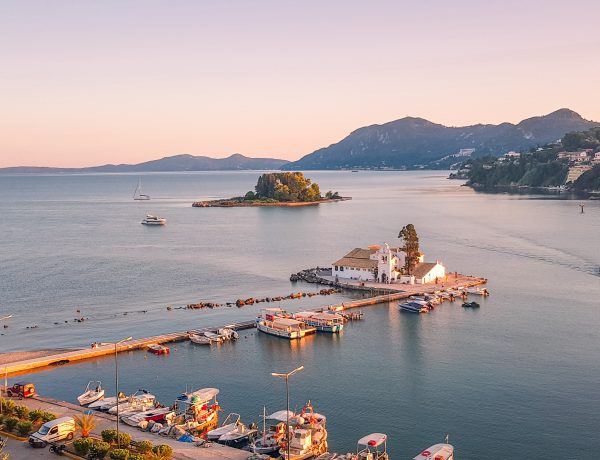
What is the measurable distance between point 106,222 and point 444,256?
93.5 meters

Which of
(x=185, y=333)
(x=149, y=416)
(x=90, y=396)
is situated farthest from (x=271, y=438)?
(x=185, y=333)

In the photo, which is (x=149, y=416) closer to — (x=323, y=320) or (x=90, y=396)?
(x=90, y=396)

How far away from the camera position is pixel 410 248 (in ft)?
250

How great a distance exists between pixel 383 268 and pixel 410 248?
3.96m

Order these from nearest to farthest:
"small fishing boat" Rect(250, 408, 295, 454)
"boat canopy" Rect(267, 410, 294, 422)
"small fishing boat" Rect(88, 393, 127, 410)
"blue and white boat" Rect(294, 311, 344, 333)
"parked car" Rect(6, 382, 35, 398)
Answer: "small fishing boat" Rect(250, 408, 295, 454), "boat canopy" Rect(267, 410, 294, 422), "small fishing boat" Rect(88, 393, 127, 410), "parked car" Rect(6, 382, 35, 398), "blue and white boat" Rect(294, 311, 344, 333)

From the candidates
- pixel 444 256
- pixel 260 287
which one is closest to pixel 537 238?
pixel 444 256

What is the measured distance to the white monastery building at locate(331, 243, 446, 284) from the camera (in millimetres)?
76375

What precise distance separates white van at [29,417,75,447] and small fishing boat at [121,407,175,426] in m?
4.28

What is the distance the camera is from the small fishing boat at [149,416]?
3619 centimetres

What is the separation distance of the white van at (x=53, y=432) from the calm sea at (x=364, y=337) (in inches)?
386

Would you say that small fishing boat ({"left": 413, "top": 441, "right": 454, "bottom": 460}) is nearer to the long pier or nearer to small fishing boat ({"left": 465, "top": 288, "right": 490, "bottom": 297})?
the long pier

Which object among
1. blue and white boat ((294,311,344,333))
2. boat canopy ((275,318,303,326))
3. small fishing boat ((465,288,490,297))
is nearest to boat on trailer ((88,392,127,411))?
boat canopy ((275,318,303,326))

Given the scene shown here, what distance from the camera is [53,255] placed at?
10462cm

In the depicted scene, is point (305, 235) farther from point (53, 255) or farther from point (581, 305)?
point (581, 305)
